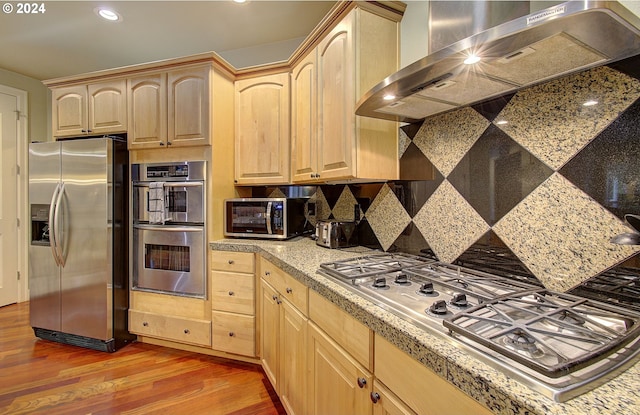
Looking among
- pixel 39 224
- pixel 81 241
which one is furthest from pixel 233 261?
pixel 39 224

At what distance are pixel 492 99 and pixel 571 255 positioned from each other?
68 cm

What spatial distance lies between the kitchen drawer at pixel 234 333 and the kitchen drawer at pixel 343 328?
1063mm

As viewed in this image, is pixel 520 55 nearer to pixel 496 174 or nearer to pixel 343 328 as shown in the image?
pixel 496 174

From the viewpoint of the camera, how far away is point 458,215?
1.42m

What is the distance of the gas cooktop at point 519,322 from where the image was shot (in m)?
0.56

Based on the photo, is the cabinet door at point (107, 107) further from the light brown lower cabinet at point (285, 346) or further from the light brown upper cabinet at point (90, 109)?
the light brown lower cabinet at point (285, 346)

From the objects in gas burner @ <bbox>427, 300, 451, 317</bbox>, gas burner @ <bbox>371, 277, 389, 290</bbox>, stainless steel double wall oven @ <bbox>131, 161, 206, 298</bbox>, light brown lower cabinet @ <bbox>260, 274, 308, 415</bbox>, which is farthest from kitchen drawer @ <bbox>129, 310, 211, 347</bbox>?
gas burner @ <bbox>427, 300, 451, 317</bbox>

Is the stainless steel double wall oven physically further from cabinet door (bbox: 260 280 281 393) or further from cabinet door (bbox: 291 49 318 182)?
cabinet door (bbox: 291 49 318 182)

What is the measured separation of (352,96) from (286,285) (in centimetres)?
109

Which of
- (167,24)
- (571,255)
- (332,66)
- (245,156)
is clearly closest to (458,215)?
(571,255)

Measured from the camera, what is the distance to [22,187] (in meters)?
3.54

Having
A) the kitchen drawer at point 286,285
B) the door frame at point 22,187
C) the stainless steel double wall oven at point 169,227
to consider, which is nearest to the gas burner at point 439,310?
the kitchen drawer at point 286,285

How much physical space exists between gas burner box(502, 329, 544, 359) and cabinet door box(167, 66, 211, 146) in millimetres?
2212

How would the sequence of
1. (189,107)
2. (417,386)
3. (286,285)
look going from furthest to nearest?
(189,107)
(286,285)
(417,386)
